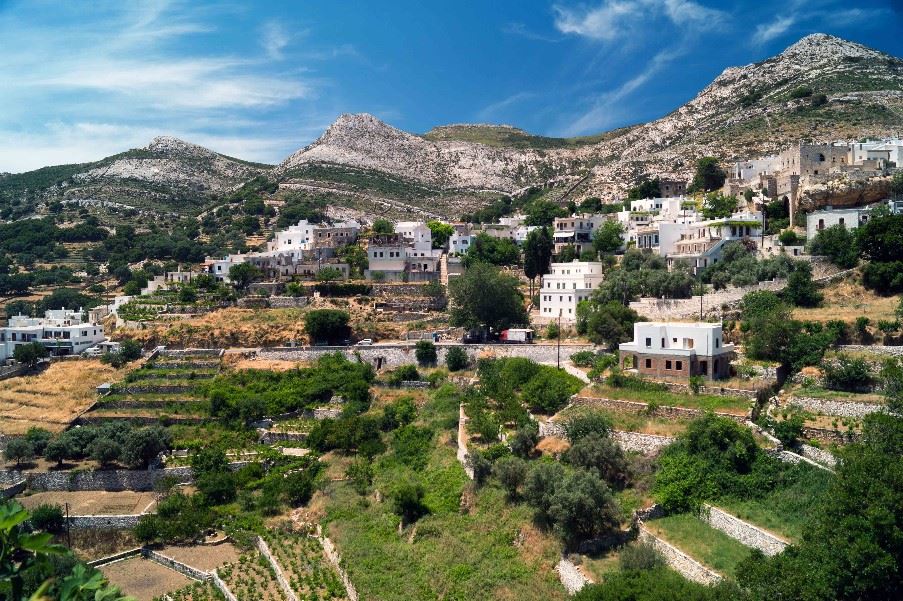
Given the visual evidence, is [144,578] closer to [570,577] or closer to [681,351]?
[570,577]

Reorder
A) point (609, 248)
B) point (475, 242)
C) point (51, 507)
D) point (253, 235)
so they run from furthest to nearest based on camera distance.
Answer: point (253, 235) → point (475, 242) → point (609, 248) → point (51, 507)

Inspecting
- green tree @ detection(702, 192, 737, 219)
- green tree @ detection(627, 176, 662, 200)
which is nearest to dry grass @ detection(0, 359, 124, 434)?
green tree @ detection(702, 192, 737, 219)

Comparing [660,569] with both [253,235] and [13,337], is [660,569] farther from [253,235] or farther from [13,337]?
[253,235]

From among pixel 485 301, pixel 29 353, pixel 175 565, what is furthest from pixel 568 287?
pixel 29 353

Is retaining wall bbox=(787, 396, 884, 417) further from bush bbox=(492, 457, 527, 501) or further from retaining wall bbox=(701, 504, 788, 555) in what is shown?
bush bbox=(492, 457, 527, 501)

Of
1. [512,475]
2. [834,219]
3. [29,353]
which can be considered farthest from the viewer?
[29,353]

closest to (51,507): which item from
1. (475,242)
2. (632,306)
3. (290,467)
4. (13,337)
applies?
(290,467)

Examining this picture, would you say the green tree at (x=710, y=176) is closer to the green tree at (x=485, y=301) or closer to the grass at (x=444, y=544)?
the green tree at (x=485, y=301)
